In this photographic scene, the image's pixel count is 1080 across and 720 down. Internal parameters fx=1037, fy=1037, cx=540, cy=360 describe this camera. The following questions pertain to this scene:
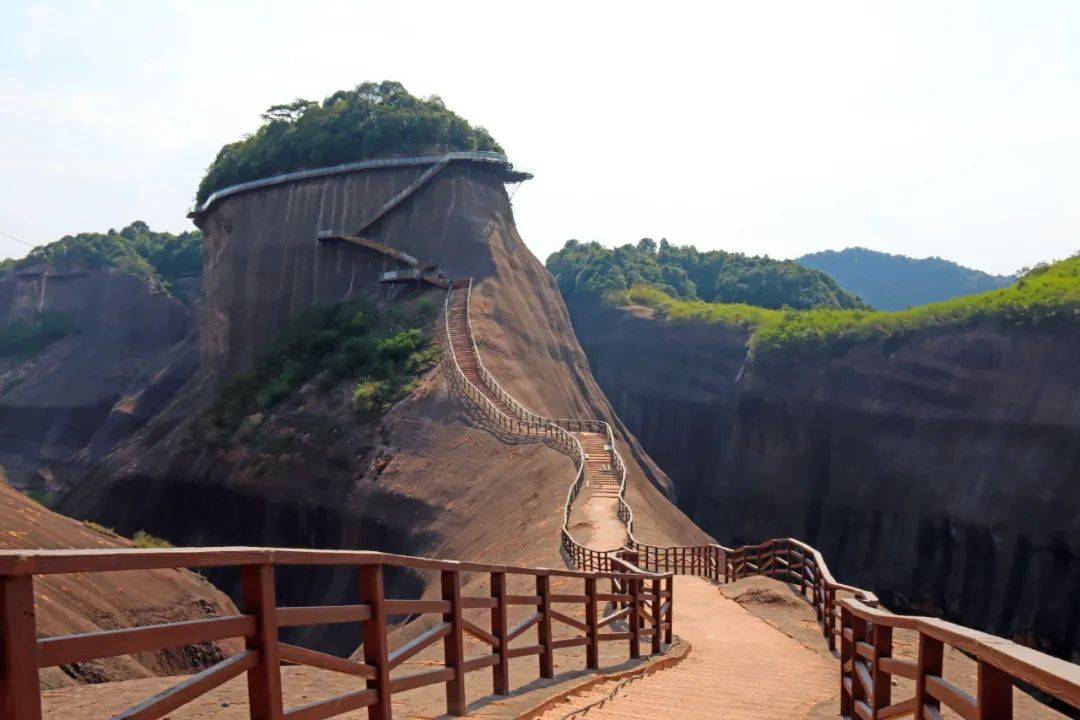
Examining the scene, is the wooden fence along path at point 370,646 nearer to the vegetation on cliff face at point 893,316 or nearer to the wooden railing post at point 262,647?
the wooden railing post at point 262,647

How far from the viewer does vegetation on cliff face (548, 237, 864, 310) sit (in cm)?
9238

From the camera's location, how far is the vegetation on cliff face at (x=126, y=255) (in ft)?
333

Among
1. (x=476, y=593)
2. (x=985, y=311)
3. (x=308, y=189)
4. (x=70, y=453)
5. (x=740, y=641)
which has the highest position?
(x=308, y=189)

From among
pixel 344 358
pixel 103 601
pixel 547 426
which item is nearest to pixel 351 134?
pixel 344 358

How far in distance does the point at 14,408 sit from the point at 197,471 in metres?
48.2

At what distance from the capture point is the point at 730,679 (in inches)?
441

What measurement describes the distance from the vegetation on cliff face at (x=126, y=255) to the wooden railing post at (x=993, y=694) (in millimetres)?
103689

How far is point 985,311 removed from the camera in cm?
4912

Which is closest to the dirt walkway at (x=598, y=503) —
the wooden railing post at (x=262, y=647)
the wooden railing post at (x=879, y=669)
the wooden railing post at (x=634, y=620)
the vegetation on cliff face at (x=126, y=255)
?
the wooden railing post at (x=634, y=620)

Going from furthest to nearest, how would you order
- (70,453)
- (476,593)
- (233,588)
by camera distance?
(70,453), (233,588), (476,593)

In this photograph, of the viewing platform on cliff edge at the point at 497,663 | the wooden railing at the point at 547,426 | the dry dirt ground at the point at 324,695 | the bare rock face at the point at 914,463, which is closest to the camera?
the viewing platform on cliff edge at the point at 497,663

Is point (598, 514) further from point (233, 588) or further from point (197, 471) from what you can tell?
point (197, 471)

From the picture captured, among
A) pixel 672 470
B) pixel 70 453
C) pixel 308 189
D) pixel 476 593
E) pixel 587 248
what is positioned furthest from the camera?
pixel 587 248

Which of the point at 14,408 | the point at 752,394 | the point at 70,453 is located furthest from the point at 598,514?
the point at 14,408
